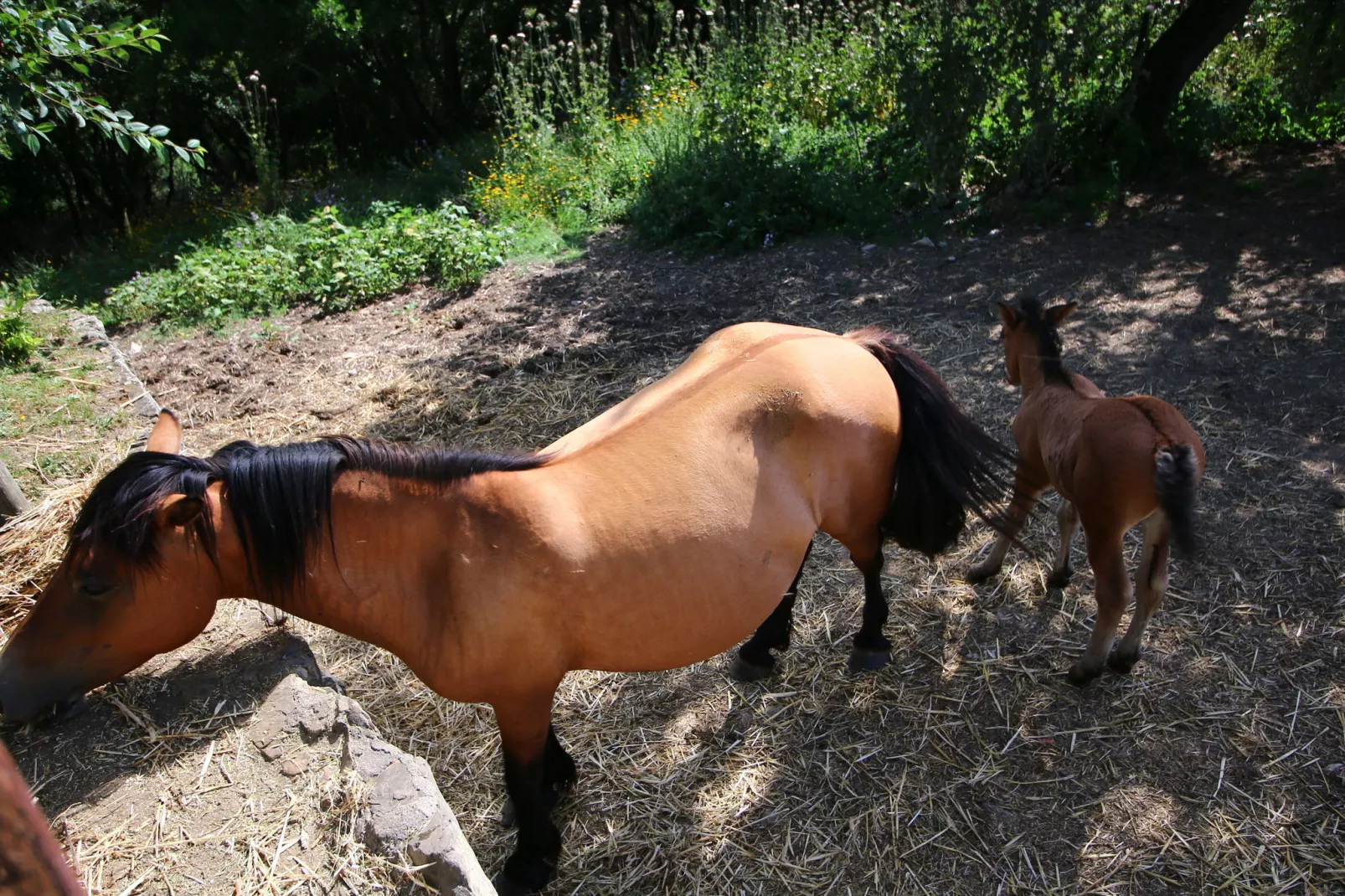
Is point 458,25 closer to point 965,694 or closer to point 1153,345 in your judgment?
point 1153,345

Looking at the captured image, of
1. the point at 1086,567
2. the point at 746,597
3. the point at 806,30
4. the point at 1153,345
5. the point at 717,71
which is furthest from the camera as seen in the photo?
the point at 806,30

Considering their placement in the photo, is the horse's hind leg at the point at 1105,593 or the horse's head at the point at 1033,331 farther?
the horse's head at the point at 1033,331

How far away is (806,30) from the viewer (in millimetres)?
9438

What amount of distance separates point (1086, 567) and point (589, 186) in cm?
700

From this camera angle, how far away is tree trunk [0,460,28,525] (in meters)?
3.27

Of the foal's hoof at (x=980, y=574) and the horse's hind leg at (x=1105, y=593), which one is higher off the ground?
the horse's hind leg at (x=1105, y=593)

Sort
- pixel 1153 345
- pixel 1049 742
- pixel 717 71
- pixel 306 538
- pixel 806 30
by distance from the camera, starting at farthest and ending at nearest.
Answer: pixel 806 30 < pixel 717 71 < pixel 1153 345 < pixel 1049 742 < pixel 306 538

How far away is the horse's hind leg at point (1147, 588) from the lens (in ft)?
9.38

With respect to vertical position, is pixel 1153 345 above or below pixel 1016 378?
below

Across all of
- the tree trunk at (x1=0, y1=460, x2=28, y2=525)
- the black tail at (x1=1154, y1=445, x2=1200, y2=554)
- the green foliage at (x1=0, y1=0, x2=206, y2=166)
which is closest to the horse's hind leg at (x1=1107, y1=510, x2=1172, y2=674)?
the black tail at (x1=1154, y1=445, x2=1200, y2=554)

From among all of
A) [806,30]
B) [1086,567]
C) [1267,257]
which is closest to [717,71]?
[806,30]

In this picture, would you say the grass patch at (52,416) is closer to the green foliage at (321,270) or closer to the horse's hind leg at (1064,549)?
the green foliage at (321,270)

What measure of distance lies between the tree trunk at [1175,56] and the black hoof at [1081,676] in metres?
6.04

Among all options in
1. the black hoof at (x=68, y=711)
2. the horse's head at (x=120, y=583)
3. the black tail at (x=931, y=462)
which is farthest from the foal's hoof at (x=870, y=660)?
the black hoof at (x=68, y=711)
